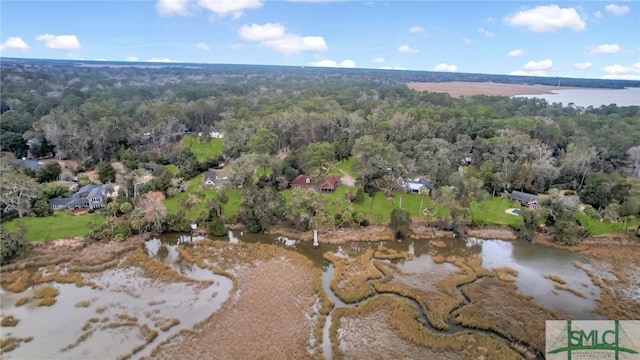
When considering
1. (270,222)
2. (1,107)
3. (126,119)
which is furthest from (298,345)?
(1,107)

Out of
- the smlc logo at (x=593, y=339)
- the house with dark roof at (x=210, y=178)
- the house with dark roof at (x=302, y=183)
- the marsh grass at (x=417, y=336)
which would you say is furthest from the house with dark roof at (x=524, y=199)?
the house with dark roof at (x=210, y=178)

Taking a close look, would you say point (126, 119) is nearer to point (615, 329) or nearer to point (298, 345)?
point (298, 345)

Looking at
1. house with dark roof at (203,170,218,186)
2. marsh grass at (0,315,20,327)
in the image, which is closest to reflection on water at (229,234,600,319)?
house with dark roof at (203,170,218,186)

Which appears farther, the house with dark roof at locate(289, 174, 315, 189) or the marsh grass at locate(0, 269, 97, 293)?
the house with dark roof at locate(289, 174, 315, 189)

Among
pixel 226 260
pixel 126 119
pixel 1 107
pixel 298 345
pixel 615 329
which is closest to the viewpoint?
pixel 298 345

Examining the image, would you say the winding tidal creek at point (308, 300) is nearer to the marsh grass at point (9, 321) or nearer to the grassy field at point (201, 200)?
the marsh grass at point (9, 321)

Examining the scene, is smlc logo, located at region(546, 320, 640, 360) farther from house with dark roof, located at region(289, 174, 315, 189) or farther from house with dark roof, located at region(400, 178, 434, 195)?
house with dark roof, located at region(289, 174, 315, 189)

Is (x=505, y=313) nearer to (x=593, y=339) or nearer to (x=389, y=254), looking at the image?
(x=593, y=339)

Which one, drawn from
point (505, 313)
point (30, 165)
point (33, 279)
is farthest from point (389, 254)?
point (30, 165)
